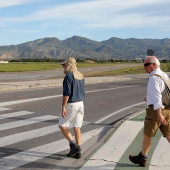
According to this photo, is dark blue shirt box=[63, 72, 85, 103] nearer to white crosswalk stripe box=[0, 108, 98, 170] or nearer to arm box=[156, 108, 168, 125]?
white crosswalk stripe box=[0, 108, 98, 170]

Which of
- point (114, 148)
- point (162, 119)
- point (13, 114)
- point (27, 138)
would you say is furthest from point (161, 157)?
point (13, 114)

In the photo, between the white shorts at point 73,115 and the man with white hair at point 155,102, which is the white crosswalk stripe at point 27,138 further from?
Answer: the man with white hair at point 155,102

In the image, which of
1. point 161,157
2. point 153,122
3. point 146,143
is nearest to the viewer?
point 153,122

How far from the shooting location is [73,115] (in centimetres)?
600

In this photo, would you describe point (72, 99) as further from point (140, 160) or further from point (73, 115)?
point (140, 160)

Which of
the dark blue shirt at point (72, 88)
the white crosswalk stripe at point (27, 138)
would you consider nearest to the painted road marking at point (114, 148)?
the white crosswalk stripe at point (27, 138)

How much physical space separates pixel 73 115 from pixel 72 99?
290 millimetres

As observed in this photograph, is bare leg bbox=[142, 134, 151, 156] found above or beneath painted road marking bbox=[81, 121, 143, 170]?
above

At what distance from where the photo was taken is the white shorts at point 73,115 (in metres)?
5.96

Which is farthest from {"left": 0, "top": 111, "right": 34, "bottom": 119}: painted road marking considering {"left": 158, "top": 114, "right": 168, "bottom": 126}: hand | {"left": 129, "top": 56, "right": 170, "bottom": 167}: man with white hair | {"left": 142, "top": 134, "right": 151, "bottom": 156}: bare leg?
{"left": 158, "top": 114, "right": 168, "bottom": 126}: hand

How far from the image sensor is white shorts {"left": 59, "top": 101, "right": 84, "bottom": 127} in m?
5.96

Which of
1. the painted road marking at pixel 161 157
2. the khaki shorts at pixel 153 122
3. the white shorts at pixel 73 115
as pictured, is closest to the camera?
the khaki shorts at pixel 153 122

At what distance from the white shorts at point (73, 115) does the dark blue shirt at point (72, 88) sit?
0.31ft

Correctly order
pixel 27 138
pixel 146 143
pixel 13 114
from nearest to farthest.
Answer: pixel 146 143 < pixel 27 138 < pixel 13 114
